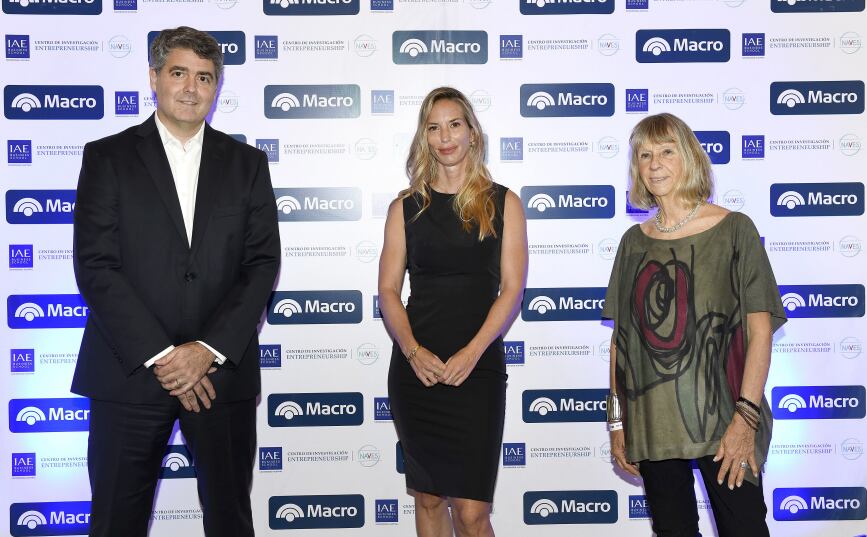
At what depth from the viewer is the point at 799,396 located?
3.93m

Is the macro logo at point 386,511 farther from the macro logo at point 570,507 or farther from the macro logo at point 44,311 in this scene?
the macro logo at point 44,311

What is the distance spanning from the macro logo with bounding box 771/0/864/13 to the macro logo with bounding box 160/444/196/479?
370cm

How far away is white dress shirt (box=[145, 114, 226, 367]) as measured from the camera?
270cm

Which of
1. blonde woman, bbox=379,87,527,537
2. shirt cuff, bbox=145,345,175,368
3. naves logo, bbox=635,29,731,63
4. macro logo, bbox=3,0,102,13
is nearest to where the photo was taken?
shirt cuff, bbox=145,345,175,368

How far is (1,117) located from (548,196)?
8.81 feet

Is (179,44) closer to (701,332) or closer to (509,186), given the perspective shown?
(509,186)

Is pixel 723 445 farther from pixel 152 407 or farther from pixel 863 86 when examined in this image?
pixel 863 86

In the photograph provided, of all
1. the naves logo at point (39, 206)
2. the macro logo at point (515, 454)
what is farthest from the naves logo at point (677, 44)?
the naves logo at point (39, 206)

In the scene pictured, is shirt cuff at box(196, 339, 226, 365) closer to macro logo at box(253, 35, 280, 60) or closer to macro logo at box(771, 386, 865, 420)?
macro logo at box(253, 35, 280, 60)

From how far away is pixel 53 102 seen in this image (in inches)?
149

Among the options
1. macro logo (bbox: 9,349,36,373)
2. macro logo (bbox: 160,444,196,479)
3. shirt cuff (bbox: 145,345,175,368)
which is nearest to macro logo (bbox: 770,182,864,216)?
shirt cuff (bbox: 145,345,175,368)

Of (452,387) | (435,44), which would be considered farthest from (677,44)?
(452,387)

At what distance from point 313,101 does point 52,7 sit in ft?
4.34

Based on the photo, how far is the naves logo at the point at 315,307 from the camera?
3.87 meters
